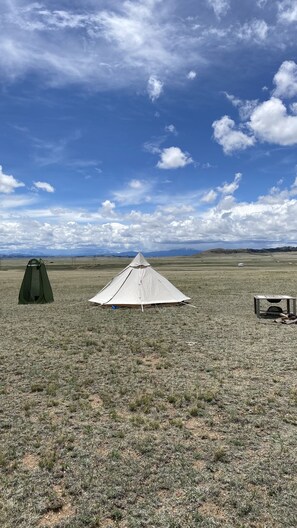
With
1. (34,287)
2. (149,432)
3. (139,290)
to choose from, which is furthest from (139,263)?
(149,432)

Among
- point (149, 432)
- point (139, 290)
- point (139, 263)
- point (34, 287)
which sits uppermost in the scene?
point (139, 263)

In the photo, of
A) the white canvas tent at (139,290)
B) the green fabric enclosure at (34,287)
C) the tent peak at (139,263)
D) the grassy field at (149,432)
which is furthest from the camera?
the green fabric enclosure at (34,287)

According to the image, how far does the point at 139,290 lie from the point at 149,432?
1579 cm

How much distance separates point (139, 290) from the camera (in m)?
22.8

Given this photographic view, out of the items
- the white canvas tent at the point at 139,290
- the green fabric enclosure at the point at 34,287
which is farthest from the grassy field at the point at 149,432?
the green fabric enclosure at the point at 34,287

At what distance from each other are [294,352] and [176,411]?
5882mm

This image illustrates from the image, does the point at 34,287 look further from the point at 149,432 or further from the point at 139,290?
the point at 149,432

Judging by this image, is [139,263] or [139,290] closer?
[139,290]

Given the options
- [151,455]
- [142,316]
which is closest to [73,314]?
[142,316]

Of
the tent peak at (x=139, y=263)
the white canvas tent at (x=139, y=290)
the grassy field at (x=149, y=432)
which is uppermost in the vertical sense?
the tent peak at (x=139, y=263)

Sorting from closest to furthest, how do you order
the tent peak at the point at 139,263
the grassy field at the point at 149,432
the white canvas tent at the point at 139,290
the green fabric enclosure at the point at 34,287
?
the grassy field at the point at 149,432, the white canvas tent at the point at 139,290, the tent peak at the point at 139,263, the green fabric enclosure at the point at 34,287

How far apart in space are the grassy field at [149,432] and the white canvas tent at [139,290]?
25.5 feet

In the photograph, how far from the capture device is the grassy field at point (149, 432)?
489 cm

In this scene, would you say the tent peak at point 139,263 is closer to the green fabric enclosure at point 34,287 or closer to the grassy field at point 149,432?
the green fabric enclosure at point 34,287
